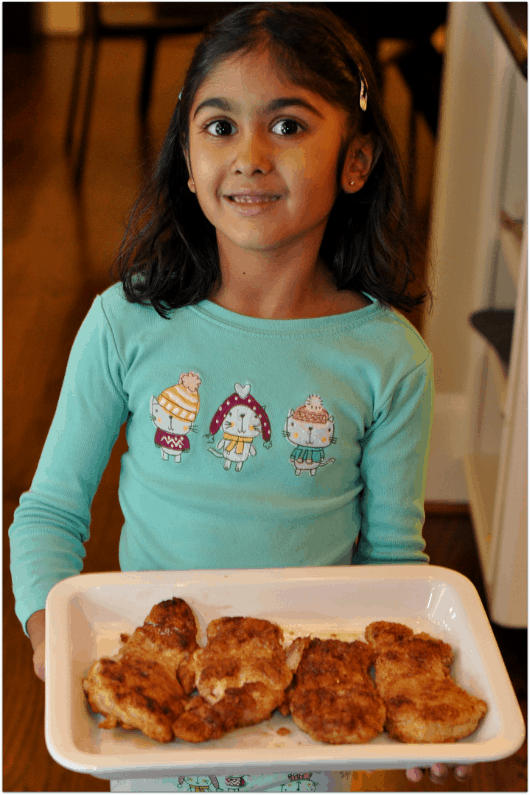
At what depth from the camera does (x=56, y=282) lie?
3645 millimetres

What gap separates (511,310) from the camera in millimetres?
2283

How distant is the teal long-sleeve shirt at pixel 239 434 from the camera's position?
1.10 metres

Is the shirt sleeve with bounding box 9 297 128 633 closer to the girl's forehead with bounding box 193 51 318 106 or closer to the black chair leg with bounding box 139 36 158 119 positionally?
the girl's forehead with bounding box 193 51 318 106

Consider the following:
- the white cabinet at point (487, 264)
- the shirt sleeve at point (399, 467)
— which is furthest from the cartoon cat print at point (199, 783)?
the white cabinet at point (487, 264)

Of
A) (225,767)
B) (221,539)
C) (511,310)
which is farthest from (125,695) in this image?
(511,310)

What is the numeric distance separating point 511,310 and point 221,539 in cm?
140

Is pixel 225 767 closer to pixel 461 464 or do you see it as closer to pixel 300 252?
pixel 300 252

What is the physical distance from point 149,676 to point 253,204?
52 cm

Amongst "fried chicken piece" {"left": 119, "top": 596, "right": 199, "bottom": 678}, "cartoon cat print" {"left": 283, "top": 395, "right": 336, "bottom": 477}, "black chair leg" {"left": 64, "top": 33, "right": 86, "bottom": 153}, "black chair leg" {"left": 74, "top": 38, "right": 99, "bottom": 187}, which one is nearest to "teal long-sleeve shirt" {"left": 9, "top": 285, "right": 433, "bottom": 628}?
"cartoon cat print" {"left": 283, "top": 395, "right": 336, "bottom": 477}

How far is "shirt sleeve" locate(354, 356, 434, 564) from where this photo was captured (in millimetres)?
1125

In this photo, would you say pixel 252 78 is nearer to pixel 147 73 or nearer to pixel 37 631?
pixel 37 631

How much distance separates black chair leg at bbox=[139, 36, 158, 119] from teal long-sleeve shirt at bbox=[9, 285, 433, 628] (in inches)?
171

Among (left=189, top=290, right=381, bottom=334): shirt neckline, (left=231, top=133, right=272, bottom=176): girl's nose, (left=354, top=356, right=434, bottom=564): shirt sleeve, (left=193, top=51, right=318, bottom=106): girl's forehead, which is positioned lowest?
(left=354, top=356, right=434, bottom=564): shirt sleeve

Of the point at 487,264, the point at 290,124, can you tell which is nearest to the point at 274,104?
the point at 290,124
